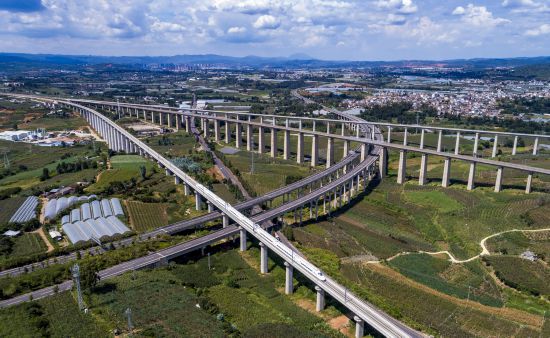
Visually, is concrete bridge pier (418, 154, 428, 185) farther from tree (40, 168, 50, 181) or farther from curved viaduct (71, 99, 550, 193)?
tree (40, 168, 50, 181)

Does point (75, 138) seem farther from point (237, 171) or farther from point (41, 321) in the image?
point (41, 321)

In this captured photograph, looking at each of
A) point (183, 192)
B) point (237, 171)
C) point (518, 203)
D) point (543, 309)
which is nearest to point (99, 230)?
point (183, 192)

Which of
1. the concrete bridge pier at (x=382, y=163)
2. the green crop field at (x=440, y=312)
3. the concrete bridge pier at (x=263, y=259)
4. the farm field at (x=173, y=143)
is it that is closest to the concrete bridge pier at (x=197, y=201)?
the concrete bridge pier at (x=263, y=259)

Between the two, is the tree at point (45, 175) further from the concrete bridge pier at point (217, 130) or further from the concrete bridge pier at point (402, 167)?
the concrete bridge pier at point (402, 167)

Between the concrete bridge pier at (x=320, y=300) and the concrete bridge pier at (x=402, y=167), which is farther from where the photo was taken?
the concrete bridge pier at (x=402, y=167)

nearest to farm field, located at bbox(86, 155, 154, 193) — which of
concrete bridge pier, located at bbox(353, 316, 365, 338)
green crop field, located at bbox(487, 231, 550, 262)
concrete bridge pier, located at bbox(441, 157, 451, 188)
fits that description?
concrete bridge pier, located at bbox(353, 316, 365, 338)

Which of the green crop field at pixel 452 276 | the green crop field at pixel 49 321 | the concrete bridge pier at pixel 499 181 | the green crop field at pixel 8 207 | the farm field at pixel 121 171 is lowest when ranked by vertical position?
the green crop field at pixel 452 276

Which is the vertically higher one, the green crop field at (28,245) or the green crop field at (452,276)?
the green crop field at (28,245)
